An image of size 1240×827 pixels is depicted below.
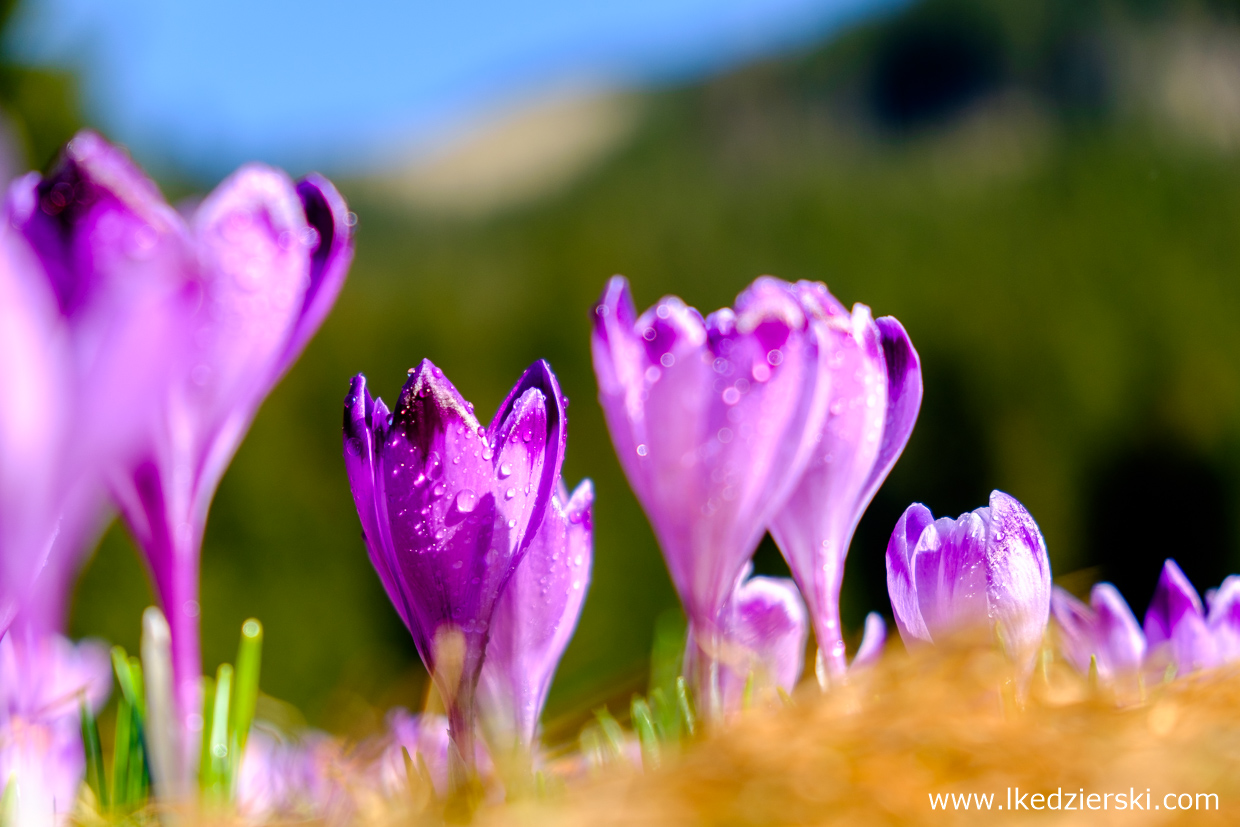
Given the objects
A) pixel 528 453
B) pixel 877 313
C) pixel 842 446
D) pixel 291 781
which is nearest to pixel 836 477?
pixel 842 446

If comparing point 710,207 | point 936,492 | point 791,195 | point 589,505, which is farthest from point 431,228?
point 589,505

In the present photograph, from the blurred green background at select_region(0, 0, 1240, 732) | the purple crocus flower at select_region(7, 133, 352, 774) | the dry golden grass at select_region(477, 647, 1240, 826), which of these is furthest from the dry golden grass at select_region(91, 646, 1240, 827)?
the blurred green background at select_region(0, 0, 1240, 732)

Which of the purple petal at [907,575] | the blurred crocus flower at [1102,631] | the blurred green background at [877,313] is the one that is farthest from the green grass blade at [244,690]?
the blurred green background at [877,313]

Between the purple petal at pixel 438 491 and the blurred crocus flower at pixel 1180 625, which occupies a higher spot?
the purple petal at pixel 438 491

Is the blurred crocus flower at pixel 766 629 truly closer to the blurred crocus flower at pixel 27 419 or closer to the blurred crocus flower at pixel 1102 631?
the blurred crocus flower at pixel 1102 631

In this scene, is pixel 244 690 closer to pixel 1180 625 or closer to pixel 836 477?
pixel 836 477

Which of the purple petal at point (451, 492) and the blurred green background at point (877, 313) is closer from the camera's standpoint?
the purple petal at point (451, 492)

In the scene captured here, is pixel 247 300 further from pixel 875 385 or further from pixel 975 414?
pixel 975 414
